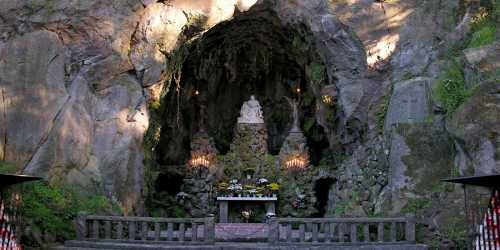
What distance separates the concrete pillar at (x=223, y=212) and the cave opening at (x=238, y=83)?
7.88 feet

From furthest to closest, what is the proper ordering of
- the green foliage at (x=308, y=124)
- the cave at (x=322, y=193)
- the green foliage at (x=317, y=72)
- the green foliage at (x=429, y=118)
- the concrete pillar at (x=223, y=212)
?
1. the green foliage at (x=308, y=124)
2. the cave at (x=322, y=193)
3. the concrete pillar at (x=223, y=212)
4. the green foliage at (x=317, y=72)
5. the green foliage at (x=429, y=118)

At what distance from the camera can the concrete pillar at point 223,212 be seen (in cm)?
1811

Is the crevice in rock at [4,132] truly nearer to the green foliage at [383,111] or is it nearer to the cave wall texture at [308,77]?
the cave wall texture at [308,77]

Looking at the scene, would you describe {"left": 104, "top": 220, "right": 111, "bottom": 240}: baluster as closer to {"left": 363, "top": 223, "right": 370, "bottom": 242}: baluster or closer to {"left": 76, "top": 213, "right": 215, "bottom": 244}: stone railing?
{"left": 76, "top": 213, "right": 215, "bottom": 244}: stone railing

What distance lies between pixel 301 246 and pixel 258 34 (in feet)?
36.2

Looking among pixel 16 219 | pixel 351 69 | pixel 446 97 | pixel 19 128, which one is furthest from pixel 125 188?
pixel 446 97

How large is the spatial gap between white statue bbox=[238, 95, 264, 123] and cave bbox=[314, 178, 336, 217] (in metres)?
4.08

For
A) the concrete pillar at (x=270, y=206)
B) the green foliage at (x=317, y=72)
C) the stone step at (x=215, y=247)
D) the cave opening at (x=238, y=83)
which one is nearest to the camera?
the stone step at (x=215, y=247)

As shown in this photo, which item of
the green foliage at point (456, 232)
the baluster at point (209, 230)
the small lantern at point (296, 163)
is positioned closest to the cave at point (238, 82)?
the small lantern at point (296, 163)

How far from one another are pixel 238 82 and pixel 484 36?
11.8 metres

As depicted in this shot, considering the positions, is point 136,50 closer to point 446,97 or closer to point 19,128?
point 19,128

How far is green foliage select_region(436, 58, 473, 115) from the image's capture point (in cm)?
1300

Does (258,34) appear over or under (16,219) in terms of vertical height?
over

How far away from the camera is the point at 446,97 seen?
529 inches
